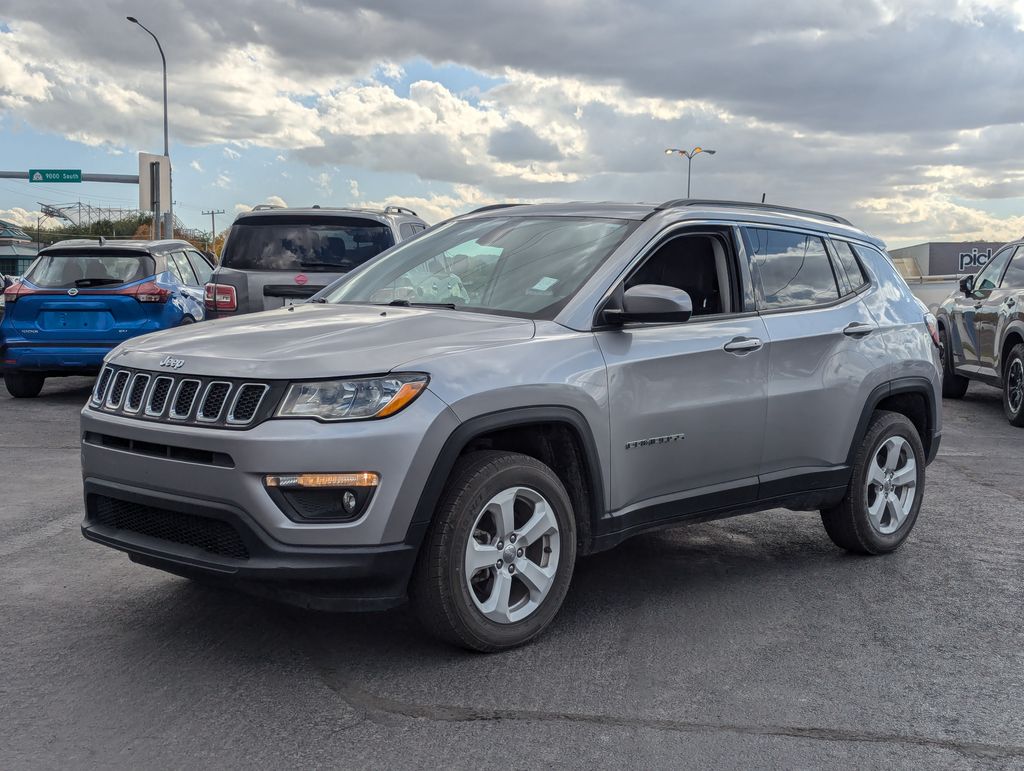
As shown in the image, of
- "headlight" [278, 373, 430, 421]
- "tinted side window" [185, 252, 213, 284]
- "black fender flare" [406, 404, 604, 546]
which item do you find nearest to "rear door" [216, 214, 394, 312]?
"tinted side window" [185, 252, 213, 284]

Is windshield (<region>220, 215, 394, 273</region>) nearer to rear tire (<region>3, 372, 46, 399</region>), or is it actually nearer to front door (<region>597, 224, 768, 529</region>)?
rear tire (<region>3, 372, 46, 399</region>)

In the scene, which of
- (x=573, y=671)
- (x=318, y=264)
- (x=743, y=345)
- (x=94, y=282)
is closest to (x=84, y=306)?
(x=94, y=282)

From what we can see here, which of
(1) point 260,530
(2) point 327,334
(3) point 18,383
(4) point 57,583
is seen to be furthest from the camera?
(3) point 18,383

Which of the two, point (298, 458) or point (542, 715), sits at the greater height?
point (298, 458)

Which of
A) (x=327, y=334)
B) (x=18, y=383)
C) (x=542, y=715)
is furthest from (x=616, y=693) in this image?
(x=18, y=383)

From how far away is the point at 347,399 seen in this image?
405 cm

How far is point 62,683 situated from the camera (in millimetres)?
4117

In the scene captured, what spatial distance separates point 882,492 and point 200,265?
33.2 ft

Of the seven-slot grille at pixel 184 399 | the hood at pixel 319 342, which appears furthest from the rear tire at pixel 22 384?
the seven-slot grille at pixel 184 399

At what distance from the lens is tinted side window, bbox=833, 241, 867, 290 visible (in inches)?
246

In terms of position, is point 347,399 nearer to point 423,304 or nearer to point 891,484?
point 423,304

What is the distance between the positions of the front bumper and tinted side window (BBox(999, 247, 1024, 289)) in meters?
10.3

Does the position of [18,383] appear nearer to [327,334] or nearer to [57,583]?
[57,583]

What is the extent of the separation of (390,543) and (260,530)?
44cm
